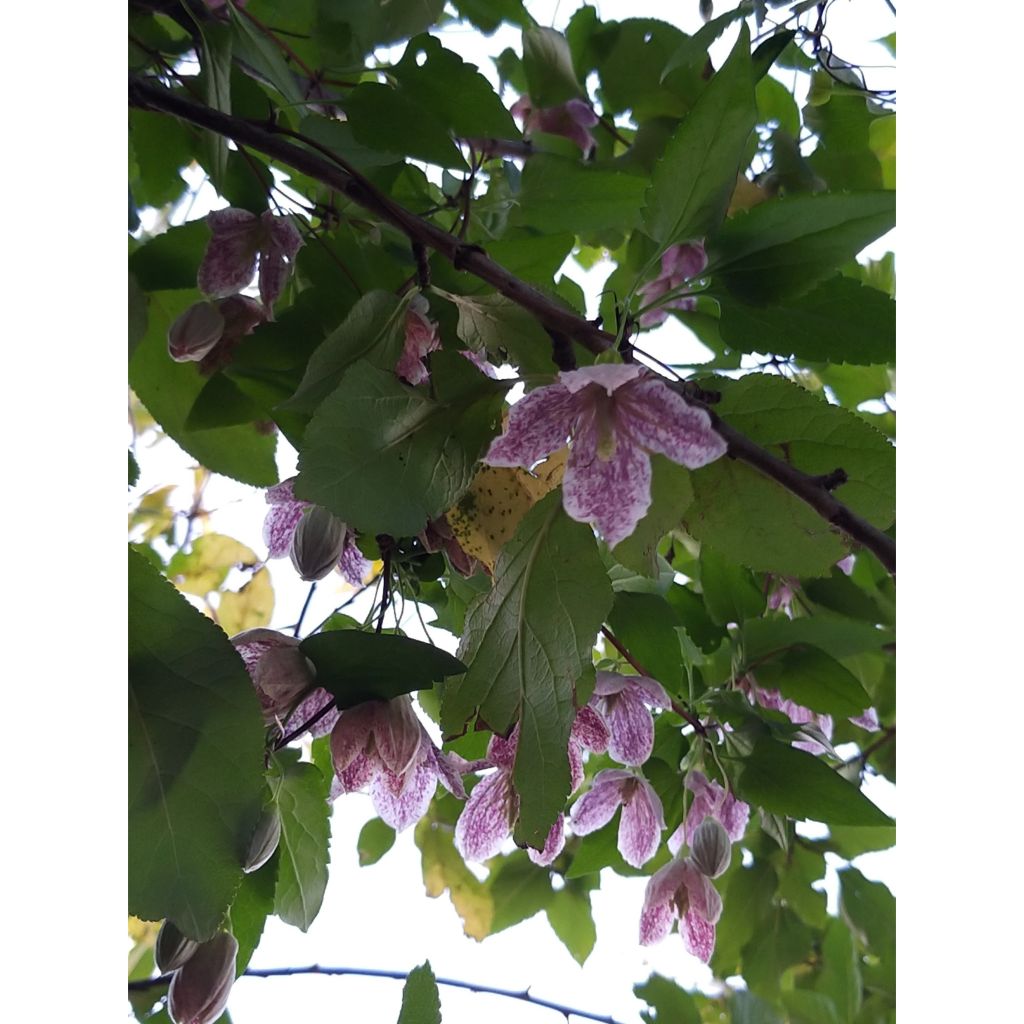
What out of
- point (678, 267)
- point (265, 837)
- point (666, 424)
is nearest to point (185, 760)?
point (265, 837)

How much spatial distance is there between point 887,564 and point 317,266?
29 cm

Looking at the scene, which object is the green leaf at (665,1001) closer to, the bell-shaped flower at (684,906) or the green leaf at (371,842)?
the bell-shaped flower at (684,906)

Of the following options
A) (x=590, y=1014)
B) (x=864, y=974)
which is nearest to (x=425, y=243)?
(x=590, y=1014)

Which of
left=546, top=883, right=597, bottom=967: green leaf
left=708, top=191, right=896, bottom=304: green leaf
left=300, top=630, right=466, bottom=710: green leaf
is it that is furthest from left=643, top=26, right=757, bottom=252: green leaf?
left=546, top=883, right=597, bottom=967: green leaf

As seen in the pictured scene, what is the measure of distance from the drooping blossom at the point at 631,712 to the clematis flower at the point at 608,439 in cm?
19

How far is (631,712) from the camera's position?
0.51m

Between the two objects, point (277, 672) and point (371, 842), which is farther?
point (371, 842)

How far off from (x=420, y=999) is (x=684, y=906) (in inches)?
8.3

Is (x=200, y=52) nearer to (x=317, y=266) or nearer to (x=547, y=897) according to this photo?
(x=317, y=266)

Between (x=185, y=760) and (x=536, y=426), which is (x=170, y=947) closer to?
(x=185, y=760)

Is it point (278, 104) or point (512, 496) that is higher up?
point (278, 104)

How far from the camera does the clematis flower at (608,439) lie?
321 millimetres

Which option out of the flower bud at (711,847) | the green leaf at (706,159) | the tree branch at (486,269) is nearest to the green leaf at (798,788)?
the flower bud at (711,847)
